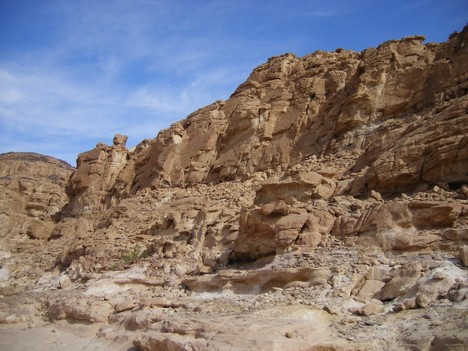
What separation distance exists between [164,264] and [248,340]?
9.22m

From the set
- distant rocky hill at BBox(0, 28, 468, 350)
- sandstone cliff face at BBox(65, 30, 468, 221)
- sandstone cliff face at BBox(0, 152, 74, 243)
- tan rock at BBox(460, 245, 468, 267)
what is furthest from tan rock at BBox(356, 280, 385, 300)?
sandstone cliff face at BBox(0, 152, 74, 243)

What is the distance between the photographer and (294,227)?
1376 cm

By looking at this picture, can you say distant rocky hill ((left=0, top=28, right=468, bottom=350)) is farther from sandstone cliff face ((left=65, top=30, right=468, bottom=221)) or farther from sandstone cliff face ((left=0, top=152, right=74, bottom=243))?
Answer: sandstone cliff face ((left=0, top=152, right=74, bottom=243))

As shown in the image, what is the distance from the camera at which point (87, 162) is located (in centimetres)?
Result: 3697

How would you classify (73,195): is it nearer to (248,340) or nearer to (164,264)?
(164,264)

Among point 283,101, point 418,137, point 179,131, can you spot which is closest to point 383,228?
point 418,137

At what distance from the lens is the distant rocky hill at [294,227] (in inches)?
370

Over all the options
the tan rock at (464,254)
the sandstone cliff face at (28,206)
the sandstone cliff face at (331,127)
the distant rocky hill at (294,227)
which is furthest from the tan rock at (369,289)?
the sandstone cliff face at (28,206)

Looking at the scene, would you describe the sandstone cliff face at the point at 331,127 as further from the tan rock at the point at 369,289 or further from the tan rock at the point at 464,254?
the tan rock at the point at 369,289

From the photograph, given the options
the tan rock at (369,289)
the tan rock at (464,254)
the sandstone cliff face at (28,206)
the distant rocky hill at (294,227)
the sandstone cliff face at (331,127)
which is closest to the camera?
the distant rocky hill at (294,227)

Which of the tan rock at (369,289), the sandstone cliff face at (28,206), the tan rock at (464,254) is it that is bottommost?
the tan rock at (369,289)

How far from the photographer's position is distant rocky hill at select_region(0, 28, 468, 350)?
30.8 ft

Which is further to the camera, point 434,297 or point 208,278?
point 208,278

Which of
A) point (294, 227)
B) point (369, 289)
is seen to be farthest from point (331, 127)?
point (369, 289)
